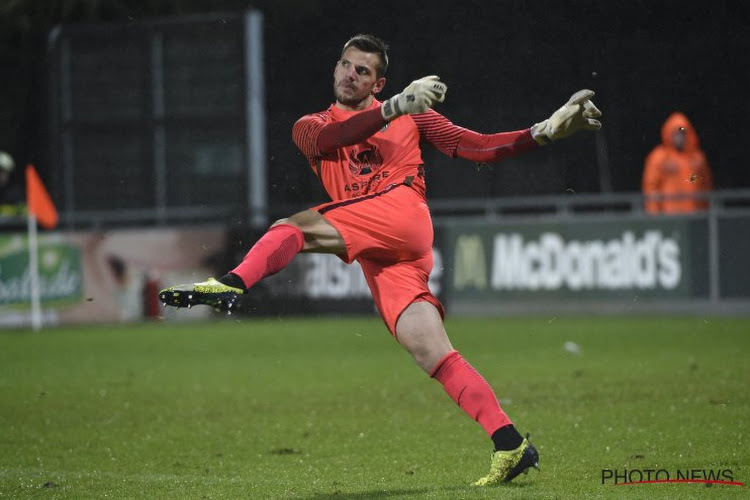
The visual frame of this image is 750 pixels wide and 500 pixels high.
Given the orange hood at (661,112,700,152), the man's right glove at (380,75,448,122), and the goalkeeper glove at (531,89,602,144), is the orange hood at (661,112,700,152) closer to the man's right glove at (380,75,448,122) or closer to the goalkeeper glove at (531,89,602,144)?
the goalkeeper glove at (531,89,602,144)

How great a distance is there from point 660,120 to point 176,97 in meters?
7.32

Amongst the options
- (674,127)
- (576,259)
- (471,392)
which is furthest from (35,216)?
(471,392)

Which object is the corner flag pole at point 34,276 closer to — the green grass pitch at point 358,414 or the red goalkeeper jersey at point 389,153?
the green grass pitch at point 358,414

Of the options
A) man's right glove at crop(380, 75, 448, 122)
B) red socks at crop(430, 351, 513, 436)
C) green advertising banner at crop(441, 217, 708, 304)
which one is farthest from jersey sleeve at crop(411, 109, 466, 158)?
green advertising banner at crop(441, 217, 708, 304)

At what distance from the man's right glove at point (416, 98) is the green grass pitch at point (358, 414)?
171 cm

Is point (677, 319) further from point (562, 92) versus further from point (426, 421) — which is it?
point (426, 421)

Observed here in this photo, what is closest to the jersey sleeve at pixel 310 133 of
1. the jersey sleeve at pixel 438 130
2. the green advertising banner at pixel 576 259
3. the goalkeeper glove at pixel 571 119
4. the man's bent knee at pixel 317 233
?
the man's bent knee at pixel 317 233

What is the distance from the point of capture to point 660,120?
59.8 ft

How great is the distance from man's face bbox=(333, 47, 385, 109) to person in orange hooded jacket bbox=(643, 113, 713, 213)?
10972 millimetres

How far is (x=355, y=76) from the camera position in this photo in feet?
21.0

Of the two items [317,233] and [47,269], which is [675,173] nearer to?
[47,269]

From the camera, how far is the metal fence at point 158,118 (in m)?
20.0

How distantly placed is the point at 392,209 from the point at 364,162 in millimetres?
320

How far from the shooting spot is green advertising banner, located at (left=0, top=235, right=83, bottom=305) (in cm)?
1856
